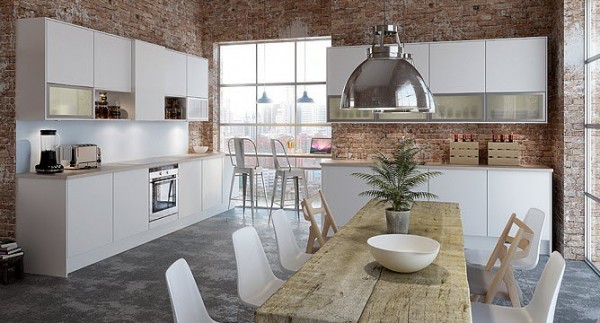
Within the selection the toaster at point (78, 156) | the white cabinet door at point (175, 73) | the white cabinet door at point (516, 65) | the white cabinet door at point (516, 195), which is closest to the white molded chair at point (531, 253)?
the white cabinet door at point (516, 195)

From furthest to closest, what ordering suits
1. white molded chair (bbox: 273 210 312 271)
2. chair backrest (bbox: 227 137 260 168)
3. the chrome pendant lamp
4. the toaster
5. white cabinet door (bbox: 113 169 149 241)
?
chair backrest (bbox: 227 137 260 168) → white cabinet door (bbox: 113 169 149 241) → the toaster → white molded chair (bbox: 273 210 312 271) → the chrome pendant lamp

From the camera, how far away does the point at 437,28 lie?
7.34m

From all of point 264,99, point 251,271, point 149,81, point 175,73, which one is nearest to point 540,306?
point 251,271

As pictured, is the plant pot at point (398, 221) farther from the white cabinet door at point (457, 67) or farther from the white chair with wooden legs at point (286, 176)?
the white chair with wooden legs at point (286, 176)

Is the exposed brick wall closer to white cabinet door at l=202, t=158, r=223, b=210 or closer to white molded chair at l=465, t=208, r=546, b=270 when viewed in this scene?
white cabinet door at l=202, t=158, r=223, b=210

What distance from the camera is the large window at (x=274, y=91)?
30.0 feet

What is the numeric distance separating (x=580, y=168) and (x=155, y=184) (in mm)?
5505

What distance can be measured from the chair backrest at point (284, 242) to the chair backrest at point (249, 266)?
1.15ft

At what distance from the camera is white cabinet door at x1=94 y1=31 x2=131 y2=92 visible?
20.3 feet

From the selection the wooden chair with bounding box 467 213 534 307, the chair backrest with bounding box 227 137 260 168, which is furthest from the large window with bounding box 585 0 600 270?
the chair backrest with bounding box 227 137 260 168

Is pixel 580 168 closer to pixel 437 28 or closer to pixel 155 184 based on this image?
pixel 437 28

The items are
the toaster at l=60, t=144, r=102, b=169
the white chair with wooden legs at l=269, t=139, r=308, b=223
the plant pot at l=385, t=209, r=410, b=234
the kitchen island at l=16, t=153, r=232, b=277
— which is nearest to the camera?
the plant pot at l=385, t=209, r=410, b=234

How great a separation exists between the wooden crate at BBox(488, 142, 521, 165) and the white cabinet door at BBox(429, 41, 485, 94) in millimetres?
790

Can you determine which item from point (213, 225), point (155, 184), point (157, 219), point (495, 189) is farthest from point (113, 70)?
point (495, 189)
